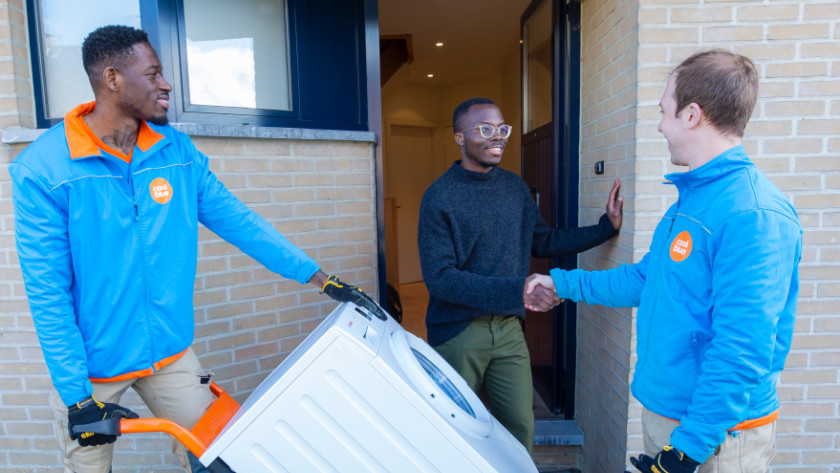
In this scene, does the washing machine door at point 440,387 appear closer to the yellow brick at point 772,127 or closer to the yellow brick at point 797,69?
the yellow brick at point 772,127

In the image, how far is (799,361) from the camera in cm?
214

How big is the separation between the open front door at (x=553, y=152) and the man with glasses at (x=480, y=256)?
25.1 inches

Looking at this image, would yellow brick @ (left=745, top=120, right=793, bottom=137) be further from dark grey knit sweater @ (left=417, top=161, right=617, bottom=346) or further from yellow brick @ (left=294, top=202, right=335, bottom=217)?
yellow brick @ (left=294, top=202, right=335, bottom=217)

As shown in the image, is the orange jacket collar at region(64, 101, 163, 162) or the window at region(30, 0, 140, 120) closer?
the orange jacket collar at region(64, 101, 163, 162)

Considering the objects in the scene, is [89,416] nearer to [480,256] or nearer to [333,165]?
[480,256]

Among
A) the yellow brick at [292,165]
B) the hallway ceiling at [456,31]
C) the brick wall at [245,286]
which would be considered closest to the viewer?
the brick wall at [245,286]

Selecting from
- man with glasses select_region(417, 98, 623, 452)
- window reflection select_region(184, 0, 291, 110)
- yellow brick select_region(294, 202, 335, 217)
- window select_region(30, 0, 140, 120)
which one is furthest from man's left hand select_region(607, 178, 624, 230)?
window select_region(30, 0, 140, 120)

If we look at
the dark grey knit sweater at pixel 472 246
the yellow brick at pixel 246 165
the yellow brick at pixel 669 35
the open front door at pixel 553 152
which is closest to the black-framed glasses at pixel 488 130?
the dark grey knit sweater at pixel 472 246

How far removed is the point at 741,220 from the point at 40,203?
6.15ft

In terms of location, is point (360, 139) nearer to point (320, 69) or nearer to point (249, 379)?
point (320, 69)

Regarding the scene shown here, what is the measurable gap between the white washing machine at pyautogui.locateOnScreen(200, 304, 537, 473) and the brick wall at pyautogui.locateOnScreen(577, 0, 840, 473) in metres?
1.28

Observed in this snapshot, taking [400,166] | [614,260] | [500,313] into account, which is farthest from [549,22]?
[400,166]

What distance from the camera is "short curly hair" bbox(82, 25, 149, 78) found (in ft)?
5.28

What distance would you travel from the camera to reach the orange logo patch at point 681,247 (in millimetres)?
1246
